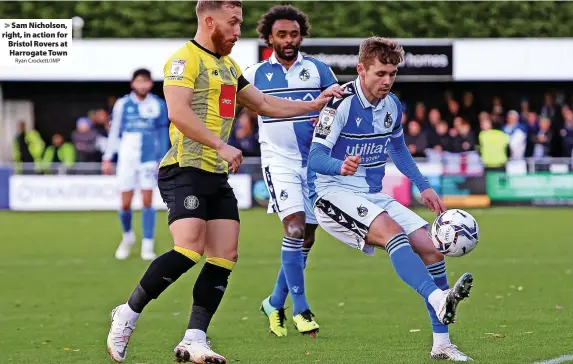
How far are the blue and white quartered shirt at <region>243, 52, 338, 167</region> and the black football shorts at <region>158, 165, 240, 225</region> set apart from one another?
7.54ft

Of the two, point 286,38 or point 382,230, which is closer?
point 382,230

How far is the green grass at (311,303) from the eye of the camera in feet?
27.3

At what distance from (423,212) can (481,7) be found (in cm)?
1063

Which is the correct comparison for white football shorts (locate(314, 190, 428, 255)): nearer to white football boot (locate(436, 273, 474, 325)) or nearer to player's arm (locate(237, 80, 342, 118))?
player's arm (locate(237, 80, 342, 118))

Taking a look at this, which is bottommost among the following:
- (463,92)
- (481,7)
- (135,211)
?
(135,211)

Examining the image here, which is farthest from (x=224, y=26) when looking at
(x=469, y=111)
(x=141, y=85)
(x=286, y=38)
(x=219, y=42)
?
(x=469, y=111)

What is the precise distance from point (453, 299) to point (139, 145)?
9.53 meters

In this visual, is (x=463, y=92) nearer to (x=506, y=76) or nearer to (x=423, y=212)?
(x=506, y=76)

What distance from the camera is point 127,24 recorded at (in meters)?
33.1

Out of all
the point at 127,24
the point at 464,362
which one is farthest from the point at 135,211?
the point at 464,362

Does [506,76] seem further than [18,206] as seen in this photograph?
Yes

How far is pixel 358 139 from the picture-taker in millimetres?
8219

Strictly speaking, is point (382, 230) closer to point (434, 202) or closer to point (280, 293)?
point (434, 202)

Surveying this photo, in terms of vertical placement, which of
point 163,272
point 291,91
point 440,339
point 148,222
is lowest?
point 440,339
